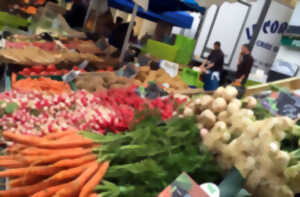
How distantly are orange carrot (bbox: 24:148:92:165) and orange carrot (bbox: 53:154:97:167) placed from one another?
3cm

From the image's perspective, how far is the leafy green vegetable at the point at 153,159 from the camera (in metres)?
1.08

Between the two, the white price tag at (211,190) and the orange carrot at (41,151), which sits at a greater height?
the white price tag at (211,190)

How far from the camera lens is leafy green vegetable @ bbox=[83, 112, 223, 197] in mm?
1079

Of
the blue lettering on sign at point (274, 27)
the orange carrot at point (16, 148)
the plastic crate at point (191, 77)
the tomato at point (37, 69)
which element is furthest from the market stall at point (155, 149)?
the blue lettering on sign at point (274, 27)

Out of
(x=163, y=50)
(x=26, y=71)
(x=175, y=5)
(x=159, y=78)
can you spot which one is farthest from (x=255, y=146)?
(x=175, y=5)

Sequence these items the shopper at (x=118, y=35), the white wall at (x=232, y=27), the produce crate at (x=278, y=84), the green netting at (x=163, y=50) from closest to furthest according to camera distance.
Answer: the produce crate at (x=278, y=84)
the green netting at (x=163, y=50)
the shopper at (x=118, y=35)
the white wall at (x=232, y=27)

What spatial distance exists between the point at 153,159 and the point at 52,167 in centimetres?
45

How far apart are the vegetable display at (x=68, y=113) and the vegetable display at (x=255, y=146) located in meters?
0.43

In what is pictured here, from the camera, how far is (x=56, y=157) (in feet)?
4.04

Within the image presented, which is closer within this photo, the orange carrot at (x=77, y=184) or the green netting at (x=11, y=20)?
the orange carrot at (x=77, y=184)

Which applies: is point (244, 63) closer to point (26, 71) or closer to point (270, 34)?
point (270, 34)

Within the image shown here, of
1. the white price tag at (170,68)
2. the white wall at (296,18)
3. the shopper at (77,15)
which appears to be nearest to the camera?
the white price tag at (170,68)

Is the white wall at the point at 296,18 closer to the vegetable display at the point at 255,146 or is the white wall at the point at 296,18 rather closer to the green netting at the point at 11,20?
the green netting at the point at 11,20

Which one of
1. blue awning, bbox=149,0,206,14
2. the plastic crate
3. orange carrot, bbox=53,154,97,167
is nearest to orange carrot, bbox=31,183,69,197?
orange carrot, bbox=53,154,97,167
